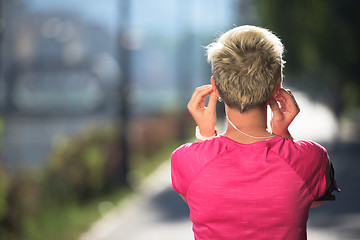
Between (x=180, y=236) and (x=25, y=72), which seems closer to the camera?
(x=180, y=236)

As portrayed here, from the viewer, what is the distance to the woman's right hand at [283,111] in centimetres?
231

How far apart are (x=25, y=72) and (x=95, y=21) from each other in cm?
4521

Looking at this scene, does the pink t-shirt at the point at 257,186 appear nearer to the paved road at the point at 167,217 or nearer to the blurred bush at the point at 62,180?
the blurred bush at the point at 62,180

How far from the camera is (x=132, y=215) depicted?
30.4 feet

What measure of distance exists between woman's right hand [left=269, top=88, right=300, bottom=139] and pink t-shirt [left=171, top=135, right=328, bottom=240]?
0.27ft

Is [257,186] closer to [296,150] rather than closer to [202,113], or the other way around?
[296,150]

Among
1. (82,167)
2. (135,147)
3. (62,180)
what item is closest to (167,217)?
(62,180)

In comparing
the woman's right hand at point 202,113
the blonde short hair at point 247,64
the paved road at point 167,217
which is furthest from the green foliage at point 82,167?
the blonde short hair at point 247,64

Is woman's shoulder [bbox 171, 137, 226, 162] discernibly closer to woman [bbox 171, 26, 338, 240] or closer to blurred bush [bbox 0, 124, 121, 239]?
woman [bbox 171, 26, 338, 240]

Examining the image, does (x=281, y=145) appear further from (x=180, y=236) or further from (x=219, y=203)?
(x=180, y=236)

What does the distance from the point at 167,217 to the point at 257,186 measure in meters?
7.07

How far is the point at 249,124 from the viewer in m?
2.27

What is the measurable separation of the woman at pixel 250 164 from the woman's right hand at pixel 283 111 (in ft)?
0.11

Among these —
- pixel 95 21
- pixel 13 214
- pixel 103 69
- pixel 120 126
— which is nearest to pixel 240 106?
pixel 13 214
